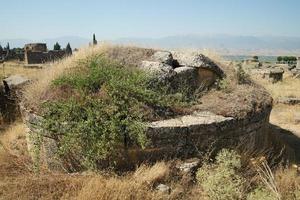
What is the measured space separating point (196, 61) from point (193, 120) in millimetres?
1838

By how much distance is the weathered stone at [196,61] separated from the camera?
758 centimetres

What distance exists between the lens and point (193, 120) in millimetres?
6109

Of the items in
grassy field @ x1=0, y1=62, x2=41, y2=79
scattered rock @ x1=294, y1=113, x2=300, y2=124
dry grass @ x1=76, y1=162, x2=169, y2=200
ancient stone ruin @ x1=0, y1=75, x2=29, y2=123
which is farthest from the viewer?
grassy field @ x1=0, y1=62, x2=41, y2=79

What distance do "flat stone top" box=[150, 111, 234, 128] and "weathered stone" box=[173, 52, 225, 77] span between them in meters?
1.39

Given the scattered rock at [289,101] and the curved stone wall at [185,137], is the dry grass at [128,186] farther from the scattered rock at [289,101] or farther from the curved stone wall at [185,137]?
the scattered rock at [289,101]

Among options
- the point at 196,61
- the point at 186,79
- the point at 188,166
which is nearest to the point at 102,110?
the point at 188,166

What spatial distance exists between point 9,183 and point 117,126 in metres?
1.66

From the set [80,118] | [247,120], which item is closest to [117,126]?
[80,118]

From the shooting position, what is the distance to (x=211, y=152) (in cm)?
600

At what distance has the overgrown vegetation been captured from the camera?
566cm

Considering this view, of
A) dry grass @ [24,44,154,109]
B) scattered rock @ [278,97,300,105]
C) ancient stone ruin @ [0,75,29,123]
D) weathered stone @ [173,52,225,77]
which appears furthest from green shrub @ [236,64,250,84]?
scattered rock @ [278,97,300,105]

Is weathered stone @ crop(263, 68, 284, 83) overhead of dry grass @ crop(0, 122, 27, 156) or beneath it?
beneath

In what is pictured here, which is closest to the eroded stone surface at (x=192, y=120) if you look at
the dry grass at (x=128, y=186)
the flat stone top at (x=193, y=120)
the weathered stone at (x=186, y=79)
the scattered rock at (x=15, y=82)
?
the flat stone top at (x=193, y=120)

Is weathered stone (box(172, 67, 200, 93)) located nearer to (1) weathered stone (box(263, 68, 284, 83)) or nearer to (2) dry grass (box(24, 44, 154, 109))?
(2) dry grass (box(24, 44, 154, 109))
